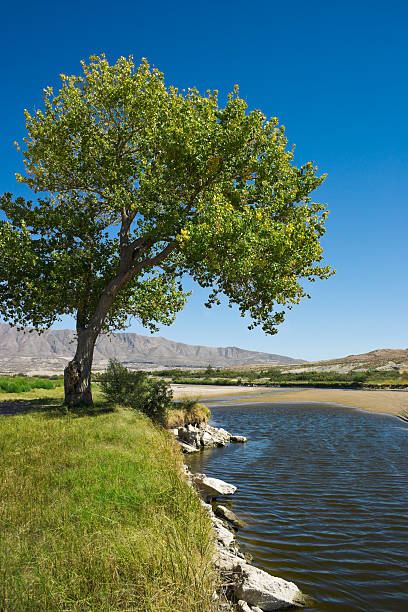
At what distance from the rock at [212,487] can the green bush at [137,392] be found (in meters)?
8.62

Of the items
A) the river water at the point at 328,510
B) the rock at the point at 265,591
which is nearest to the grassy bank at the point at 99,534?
the rock at the point at 265,591

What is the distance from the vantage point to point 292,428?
2750 cm

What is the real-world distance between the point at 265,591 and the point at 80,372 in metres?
17.2

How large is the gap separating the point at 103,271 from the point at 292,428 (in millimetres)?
17505

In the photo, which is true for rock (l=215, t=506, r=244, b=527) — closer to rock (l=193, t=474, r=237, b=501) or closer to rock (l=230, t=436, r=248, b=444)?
rock (l=193, t=474, r=237, b=501)

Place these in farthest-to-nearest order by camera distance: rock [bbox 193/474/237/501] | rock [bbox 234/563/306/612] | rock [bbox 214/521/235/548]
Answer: rock [bbox 193/474/237/501] → rock [bbox 214/521/235/548] → rock [bbox 234/563/306/612]

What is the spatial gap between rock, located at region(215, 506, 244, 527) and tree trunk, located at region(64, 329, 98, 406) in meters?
12.3

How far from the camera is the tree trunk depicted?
20.7 metres

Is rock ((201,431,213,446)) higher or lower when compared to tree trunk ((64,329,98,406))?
lower

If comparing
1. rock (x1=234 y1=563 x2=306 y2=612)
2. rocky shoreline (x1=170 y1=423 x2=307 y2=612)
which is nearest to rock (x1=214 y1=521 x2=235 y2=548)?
rocky shoreline (x1=170 y1=423 x2=307 y2=612)

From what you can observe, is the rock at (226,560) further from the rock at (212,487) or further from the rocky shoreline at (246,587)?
the rock at (212,487)

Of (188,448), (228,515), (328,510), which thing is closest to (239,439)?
(188,448)

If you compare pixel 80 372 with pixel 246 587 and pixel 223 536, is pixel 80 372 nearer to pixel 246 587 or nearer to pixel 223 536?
pixel 223 536

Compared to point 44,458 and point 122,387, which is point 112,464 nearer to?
point 44,458
